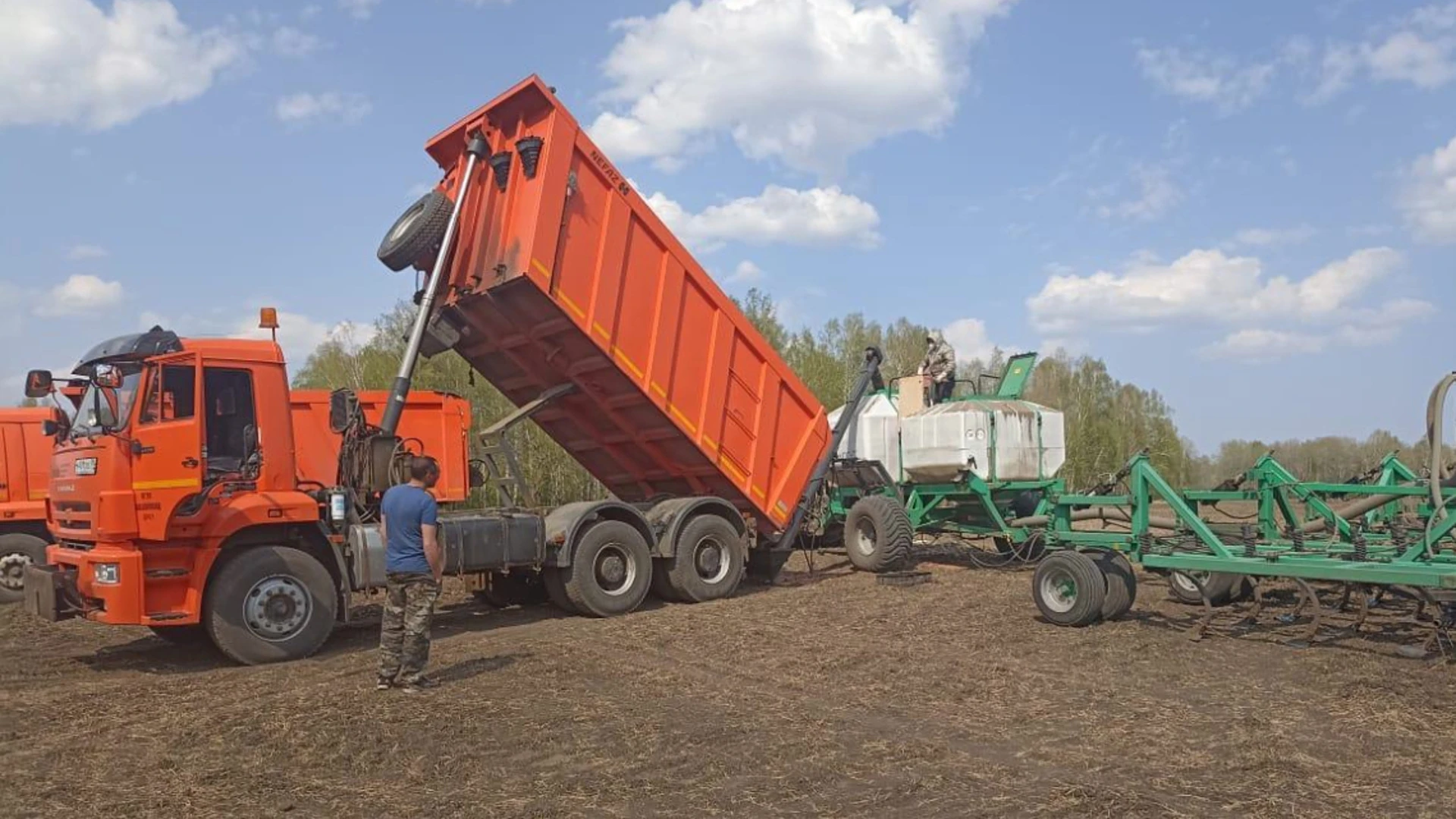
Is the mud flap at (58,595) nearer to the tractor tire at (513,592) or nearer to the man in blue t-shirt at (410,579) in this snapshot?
the man in blue t-shirt at (410,579)

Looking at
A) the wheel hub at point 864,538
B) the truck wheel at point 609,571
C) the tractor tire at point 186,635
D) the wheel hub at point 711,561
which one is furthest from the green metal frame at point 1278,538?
the tractor tire at point 186,635

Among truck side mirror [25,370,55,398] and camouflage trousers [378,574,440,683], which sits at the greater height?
truck side mirror [25,370,55,398]

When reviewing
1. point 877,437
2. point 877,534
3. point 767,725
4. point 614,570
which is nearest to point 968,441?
point 877,437

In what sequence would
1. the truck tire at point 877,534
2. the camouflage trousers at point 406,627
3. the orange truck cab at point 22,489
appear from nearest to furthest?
1. the camouflage trousers at point 406,627
2. the orange truck cab at point 22,489
3. the truck tire at point 877,534

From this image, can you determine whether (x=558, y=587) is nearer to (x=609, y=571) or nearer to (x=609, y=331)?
(x=609, y=571)

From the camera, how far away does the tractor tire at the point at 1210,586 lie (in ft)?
32.4

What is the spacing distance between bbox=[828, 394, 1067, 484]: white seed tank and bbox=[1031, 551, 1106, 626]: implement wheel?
4268 millimetres

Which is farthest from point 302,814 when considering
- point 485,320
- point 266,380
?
point 485,320

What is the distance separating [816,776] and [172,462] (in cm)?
564

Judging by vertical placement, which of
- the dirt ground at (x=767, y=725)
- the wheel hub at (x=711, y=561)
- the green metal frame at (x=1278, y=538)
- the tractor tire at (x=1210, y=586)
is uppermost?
the green metal frame at (x=1278, y=538)

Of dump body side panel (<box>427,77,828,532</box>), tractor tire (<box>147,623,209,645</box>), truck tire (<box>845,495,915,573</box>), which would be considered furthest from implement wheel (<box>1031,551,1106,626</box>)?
tractor tire (<box>147,623,209,645</box>)

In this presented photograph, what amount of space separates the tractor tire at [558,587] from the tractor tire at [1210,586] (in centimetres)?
566

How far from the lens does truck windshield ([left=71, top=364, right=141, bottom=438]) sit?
26.8ft

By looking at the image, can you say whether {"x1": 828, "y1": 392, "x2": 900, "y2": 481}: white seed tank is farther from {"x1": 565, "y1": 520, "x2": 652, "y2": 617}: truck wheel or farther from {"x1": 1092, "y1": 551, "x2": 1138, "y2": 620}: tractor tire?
{"x1": 1092, "y1": 551, "x2": 1138, "y2": 620}: tractor tire
